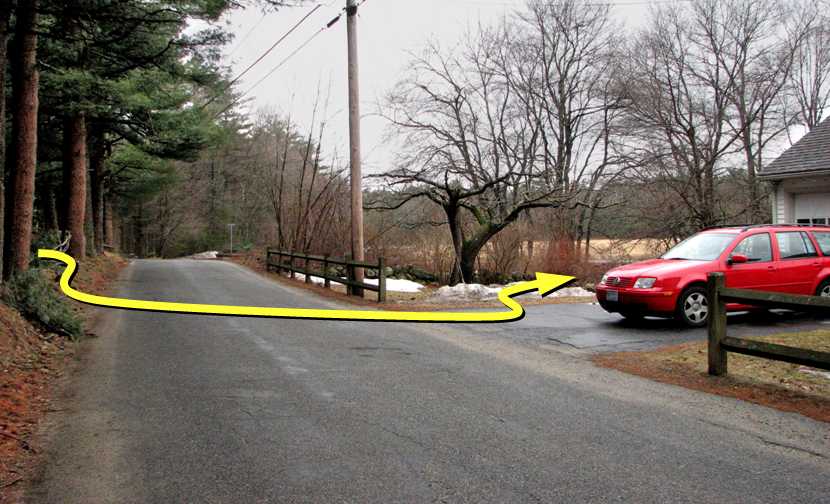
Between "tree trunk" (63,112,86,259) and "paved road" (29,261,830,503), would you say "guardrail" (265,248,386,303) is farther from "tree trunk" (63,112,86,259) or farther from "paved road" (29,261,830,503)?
"paved road" (29,261,830,503)

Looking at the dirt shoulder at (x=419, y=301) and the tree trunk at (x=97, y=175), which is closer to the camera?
the dirt shoulder at (x=419, y=301)

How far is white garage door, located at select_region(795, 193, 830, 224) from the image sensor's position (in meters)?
17.9

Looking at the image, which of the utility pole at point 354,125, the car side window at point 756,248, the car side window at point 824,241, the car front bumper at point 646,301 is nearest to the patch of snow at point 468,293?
the utility pole at point 354,125

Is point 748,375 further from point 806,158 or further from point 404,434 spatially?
point 806,158

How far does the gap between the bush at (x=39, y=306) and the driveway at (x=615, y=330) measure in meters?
6.14

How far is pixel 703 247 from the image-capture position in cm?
1153

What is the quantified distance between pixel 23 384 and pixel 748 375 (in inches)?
299

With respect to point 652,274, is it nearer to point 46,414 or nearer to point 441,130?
point 46,414

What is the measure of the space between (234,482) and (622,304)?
8.26 metres

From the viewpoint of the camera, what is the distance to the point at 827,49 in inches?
1330

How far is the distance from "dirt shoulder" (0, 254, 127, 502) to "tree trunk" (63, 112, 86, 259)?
42.2 ft

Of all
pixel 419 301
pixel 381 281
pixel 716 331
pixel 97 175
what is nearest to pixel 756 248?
pixel 716 331

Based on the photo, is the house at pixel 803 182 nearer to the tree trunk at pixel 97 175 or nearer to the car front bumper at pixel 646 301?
the car front bumper at pixel 646 301

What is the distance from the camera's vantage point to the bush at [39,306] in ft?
31.5
